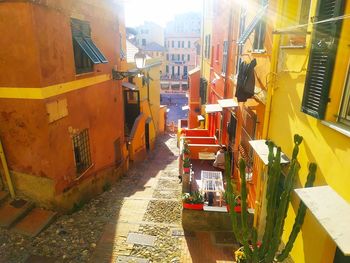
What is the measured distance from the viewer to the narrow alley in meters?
7.11

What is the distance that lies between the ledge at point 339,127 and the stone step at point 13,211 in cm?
841

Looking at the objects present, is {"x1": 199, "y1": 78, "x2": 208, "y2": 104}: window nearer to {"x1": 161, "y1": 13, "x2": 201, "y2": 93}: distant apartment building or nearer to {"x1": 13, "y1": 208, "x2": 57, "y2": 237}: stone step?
{"x1": 13, "y1": 208, "x2": 57, "y2": 237}: stone step

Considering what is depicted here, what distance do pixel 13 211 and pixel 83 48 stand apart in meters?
5.68

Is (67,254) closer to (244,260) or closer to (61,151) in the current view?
(61,151)

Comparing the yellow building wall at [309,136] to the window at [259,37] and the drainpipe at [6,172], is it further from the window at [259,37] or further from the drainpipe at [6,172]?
the drainpipe at [6,172]

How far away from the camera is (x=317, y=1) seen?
174 inches

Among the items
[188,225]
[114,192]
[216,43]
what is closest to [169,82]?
[216,43]

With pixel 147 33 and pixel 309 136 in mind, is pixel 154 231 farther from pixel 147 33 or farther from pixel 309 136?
pixel 147 33

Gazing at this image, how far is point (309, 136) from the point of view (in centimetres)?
467

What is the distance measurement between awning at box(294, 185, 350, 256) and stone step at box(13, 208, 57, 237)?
7.31 metres

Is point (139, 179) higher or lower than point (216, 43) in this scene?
lower

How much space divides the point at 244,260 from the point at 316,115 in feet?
11.3

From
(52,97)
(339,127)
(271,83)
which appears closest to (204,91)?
(52,97)

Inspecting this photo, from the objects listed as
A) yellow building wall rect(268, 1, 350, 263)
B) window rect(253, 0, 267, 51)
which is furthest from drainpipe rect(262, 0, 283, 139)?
window rect(253, 0, 267, 51)
